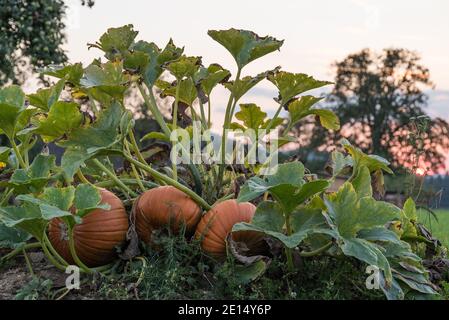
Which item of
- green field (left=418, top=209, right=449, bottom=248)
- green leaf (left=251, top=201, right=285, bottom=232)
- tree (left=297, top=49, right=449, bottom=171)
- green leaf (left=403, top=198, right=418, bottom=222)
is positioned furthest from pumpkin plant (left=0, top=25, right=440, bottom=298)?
tree (left=297, top=49, right=449, bottom=171)

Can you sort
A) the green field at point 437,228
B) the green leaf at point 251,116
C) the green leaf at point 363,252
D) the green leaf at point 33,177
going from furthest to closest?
the green field at point 437,228, the green leaf at point 251,116, the green leaf at point 33,177, the green leaf at point 363,252

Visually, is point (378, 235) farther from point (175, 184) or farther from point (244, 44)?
point (244, 44)

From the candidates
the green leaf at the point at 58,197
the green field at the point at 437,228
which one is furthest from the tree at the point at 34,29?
the green leaf at the point at 58,197

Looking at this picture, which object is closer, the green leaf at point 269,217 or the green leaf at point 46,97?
the green leaf at point 269,217

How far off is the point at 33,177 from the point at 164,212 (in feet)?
2.45

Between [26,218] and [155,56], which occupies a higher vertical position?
[155,56]

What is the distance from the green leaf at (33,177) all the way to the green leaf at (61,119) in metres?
0.22

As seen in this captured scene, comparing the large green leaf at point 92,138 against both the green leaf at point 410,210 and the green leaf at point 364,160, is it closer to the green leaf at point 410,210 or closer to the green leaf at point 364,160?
the green leaf at point 364,160

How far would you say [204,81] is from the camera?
3.67m

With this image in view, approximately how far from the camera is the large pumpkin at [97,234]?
341 centimetres

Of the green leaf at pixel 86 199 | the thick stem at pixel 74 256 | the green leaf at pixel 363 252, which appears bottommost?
the thick stem at pixel 74 256

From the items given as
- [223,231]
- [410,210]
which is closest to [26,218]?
[223,231]

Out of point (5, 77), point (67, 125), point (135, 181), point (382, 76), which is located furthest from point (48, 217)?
point (382, 76)

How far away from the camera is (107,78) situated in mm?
3391
